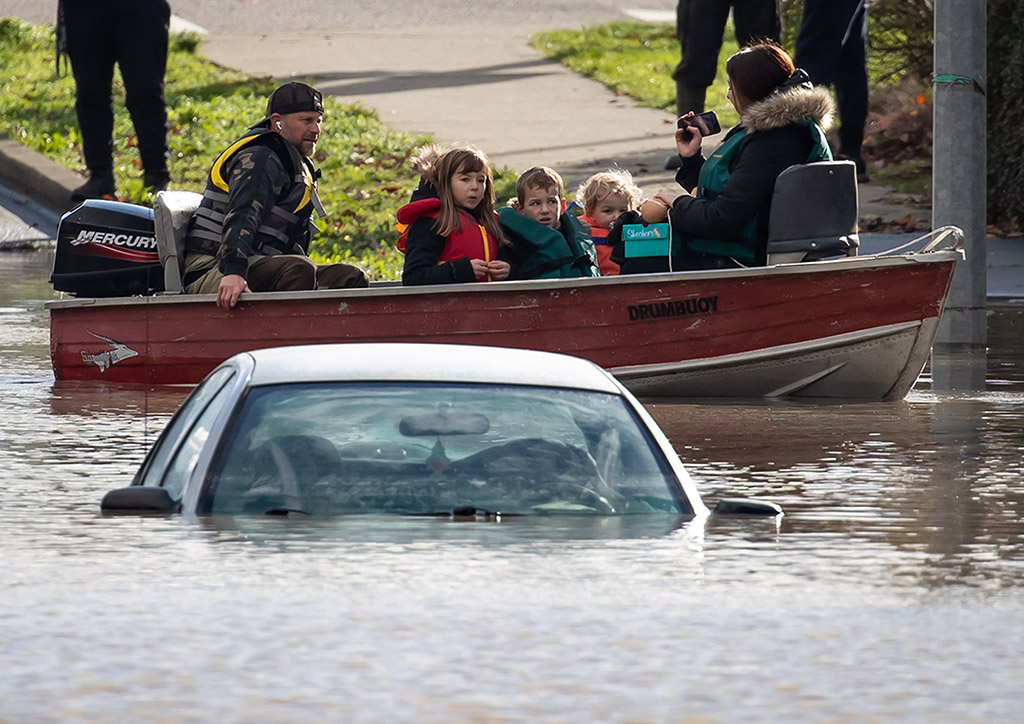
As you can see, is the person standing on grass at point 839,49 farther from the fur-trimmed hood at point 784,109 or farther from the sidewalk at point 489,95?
the fur-trimmed hood at point 784,109

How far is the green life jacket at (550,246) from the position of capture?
35.2 ft

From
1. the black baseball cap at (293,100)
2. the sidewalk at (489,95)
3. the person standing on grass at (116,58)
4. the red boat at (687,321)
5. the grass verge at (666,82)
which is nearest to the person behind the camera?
the red boat at (687,321)

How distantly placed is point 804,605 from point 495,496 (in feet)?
3.30

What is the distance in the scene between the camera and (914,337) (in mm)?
10414

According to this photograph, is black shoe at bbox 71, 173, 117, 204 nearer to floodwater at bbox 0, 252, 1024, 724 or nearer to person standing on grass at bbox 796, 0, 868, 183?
person standing on grass at bbox 796, 0, 868, 183

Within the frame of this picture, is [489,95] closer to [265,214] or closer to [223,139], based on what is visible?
[223,139]

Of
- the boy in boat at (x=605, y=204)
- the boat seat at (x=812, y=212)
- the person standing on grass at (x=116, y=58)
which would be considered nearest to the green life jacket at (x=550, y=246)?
the boy in boat at (x=605, y=204)

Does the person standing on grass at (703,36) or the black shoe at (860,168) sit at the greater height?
the person standing on grass at (703,36)

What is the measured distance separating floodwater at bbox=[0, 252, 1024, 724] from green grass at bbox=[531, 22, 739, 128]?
14419 mm

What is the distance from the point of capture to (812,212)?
404 inches

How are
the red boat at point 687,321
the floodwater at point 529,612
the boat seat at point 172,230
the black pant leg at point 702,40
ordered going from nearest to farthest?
1. the floodwater at point 529,612
2. the red boat at point 687,321
3. the boat seat at point 172,230
4. the black pant leg at point 702,40

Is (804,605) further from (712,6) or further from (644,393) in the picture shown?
(712,6)

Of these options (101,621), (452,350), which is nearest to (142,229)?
(452,350)

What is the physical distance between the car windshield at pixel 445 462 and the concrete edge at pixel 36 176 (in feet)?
42.4
